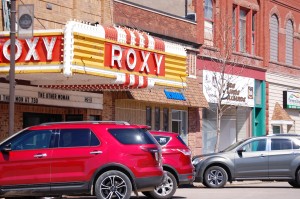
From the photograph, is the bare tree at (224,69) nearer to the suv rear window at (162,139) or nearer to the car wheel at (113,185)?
the suv rear window at (162,139)

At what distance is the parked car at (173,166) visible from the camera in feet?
62.7

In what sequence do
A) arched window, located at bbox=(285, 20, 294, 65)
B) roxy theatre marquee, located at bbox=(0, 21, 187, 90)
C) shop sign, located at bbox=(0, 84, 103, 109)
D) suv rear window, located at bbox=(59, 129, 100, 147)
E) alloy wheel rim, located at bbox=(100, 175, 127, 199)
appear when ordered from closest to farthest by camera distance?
alloy wheel rim, located at bbox=(100, 175, 127, 199), suv rear window, located at bbox=(59, 129, 100, 147), roxy theatre marquee, located at bbox=(0, 21, 187, 90), shop sign, located at bbox=(0, 84, 103, 109), arched window, located at bbox=(285, 20, 294, 65)

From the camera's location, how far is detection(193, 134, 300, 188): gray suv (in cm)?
2419

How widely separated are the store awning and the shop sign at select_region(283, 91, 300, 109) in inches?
30.7

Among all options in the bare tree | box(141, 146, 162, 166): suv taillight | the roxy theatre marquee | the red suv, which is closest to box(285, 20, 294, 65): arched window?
the bare tree

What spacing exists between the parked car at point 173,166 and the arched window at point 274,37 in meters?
22.9

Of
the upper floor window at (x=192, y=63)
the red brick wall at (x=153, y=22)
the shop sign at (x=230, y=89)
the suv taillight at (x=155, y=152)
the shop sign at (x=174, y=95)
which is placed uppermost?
the red brick wall at (x=153, y=22)

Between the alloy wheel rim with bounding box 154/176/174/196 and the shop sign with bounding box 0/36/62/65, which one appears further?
the shop sign with bounding box 0/36/62/65

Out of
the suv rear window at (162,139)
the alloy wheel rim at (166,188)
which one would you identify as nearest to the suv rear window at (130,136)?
the alloy wheel rim at (166,188)

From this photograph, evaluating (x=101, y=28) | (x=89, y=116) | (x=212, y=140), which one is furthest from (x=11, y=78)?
(x=212, y=140)

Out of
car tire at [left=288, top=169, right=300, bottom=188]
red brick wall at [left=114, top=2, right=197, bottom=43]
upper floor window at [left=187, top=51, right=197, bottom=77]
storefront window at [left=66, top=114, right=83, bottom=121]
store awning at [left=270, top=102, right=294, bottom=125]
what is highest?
red brick wall at [left=114, top=2, right=197, bottom=43]

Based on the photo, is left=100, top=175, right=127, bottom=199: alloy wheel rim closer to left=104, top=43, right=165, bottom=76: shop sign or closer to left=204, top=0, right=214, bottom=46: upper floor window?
left=104, top=43, right=165, bottom=76: shop sign

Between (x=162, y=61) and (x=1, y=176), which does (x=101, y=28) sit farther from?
(x=1, y=176)

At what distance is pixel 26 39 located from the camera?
2162 centimetres
